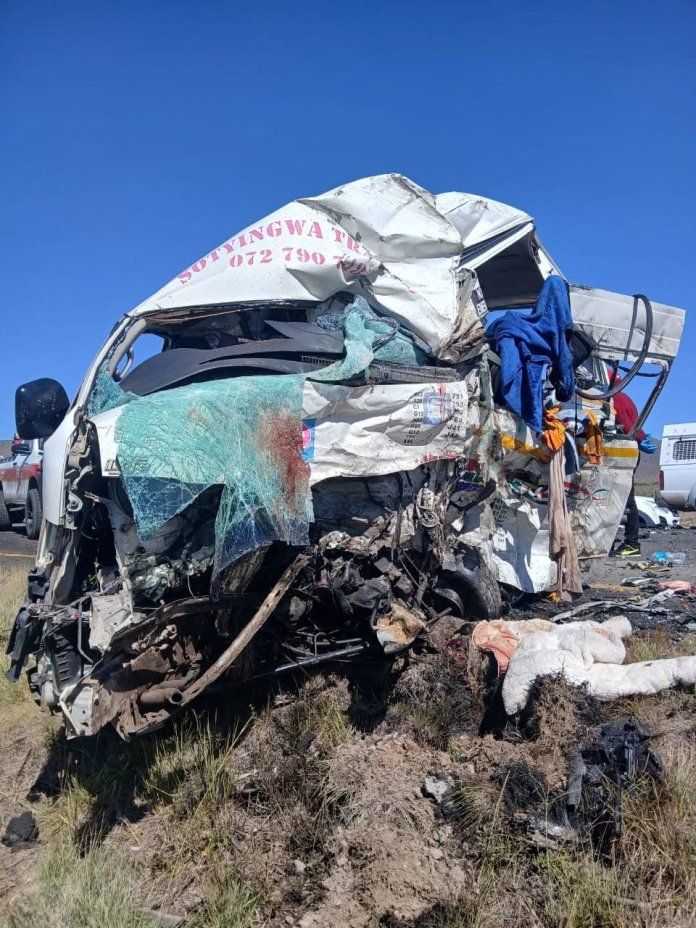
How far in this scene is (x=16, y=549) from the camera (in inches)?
477

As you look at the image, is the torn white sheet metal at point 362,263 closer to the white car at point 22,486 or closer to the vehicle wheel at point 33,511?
the white car at point 22,486

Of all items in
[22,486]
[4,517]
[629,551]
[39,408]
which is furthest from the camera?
[4,517]

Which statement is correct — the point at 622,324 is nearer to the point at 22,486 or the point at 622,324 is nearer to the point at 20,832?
the point at 20,832

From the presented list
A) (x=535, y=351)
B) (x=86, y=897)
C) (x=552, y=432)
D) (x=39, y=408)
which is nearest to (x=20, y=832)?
(x=86, y=897)

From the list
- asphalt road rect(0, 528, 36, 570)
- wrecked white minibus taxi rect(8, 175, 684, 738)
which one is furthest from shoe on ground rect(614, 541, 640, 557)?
asphalt road rect(0, 528, 36, 570)

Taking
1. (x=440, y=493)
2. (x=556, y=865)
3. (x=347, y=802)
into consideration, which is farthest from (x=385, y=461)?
(x=556, y=865)

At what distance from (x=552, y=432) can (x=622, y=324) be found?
154 cm

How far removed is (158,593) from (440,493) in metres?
1.98

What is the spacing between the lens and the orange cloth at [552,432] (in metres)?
5.43

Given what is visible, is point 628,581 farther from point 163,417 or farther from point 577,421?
point 163,417

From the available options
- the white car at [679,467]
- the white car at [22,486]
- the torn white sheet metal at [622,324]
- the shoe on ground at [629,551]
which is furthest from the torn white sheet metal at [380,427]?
the white car at [679,467]

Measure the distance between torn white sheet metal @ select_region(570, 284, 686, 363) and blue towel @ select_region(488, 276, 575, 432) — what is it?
0.77 metres

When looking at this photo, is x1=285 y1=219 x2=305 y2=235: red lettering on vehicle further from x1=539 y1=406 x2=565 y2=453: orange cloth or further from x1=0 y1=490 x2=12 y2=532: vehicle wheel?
x1=0 y1=490 x2=12 y2=532: vehicle wheel

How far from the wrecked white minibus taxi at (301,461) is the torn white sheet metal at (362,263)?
1cm
